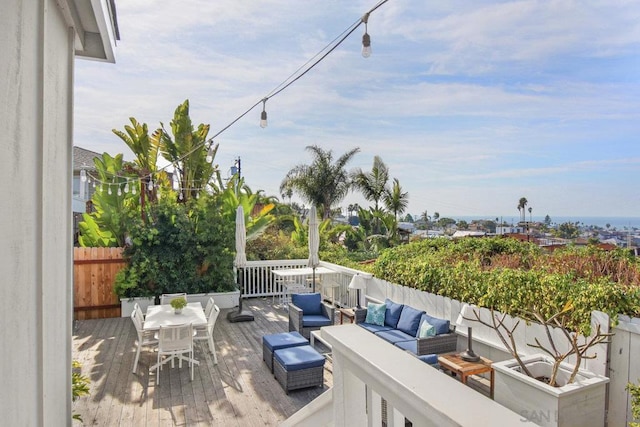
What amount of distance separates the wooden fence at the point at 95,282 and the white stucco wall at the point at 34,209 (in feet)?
26.7

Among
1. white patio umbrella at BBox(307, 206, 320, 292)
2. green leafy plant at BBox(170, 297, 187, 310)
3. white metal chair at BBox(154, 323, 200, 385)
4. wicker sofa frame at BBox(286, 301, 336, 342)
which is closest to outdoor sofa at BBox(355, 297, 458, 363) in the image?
wicker sofa frame at BBox(286, 301, 336, 342)

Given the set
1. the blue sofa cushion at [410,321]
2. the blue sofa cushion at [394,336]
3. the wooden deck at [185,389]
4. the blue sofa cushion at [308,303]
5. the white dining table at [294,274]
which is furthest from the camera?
the white dining table at [294,274]

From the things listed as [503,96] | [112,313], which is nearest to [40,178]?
[112,313]

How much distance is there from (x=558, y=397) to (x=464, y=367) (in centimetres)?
127

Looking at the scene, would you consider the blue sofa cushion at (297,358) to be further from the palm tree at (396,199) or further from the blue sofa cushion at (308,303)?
the palm tree at (396,199)

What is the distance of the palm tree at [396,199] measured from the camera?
711 inches

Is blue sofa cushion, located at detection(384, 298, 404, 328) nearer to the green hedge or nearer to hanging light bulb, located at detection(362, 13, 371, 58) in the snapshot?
the green hedge

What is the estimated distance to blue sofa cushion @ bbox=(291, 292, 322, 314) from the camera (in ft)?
25.8

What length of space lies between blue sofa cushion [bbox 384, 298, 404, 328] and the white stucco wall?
5.76 metres

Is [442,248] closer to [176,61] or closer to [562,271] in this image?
[562,271]

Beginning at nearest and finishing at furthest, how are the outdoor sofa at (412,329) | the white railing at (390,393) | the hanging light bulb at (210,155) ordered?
1. the white railing at (390,393)
2. the outdoor sofa at (412,329)
3. the hanging light bulb at (210,155)

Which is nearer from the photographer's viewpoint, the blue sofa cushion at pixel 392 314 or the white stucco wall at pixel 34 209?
the white stucco wall at pixel 34 209

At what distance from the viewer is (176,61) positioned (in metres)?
7.25

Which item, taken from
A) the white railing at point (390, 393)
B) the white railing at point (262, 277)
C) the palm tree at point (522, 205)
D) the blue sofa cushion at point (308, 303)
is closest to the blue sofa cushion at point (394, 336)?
the blue sofa cushion at point (308, 303)
